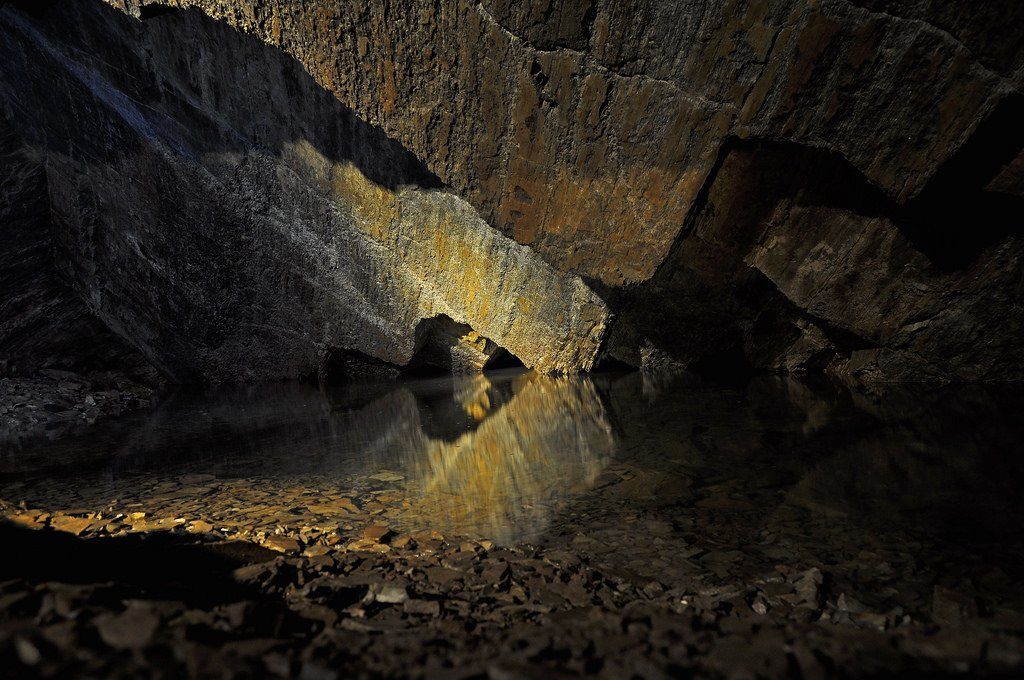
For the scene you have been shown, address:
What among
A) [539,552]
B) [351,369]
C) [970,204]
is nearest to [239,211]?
[351,369]

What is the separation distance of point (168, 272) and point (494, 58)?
7.47m

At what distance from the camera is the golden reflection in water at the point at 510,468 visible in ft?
7.75

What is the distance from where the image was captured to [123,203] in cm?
876

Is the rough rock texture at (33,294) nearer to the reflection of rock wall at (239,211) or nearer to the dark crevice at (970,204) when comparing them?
the reflection of rock wall at (239,211)

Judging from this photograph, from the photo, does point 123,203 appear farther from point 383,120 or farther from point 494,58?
point 494,58

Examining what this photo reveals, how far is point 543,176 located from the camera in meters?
6.66

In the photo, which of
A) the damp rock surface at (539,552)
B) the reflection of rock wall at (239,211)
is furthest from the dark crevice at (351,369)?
the damp rock surface at (539,552)

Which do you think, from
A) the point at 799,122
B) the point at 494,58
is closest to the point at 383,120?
the point at 494,58

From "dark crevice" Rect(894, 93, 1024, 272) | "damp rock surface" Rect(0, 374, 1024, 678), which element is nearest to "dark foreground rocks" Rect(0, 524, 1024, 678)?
"damp rock surface" Rect(0, 374, 1024, 678)

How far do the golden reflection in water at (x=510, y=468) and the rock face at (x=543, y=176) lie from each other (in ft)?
10.4

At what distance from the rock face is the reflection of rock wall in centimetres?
4

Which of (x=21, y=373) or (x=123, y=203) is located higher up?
(x=123, y=203)

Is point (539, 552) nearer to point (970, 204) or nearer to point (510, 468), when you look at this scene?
point (510, 468)

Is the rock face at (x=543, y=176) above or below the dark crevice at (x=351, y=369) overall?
above
